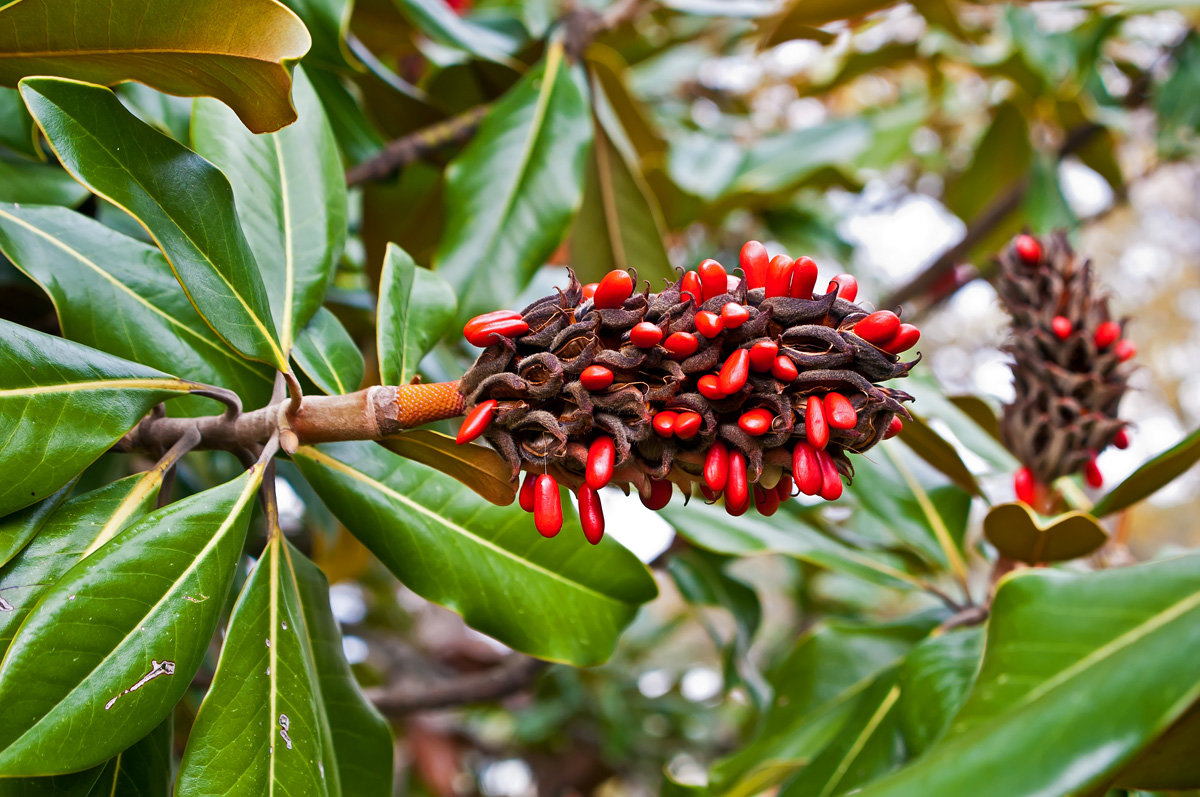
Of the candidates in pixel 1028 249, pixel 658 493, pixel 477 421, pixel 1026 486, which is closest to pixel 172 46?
pixel 477 421

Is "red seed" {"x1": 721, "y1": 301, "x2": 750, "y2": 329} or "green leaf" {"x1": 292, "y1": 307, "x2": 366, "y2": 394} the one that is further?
"green leaf" {"x1": 292, "y1": 307, "x2": 366, "y2": 394}

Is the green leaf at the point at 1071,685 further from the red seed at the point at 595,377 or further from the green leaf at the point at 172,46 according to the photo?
the green leaf at the point at 172,46

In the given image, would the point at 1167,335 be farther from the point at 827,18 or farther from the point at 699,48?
the point at 827,18

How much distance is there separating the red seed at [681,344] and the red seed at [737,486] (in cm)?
12

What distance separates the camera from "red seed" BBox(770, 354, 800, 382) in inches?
34.7

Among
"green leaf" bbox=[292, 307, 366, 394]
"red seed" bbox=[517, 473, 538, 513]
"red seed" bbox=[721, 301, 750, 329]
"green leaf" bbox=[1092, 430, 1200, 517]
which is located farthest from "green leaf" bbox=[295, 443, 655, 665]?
"green leaf" bbox=[1092, 430, 1200, 517]

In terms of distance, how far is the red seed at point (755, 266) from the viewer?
985 millimetres

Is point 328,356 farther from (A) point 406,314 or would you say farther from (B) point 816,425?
(B) point 816,425

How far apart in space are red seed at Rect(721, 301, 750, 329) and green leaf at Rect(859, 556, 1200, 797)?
1.51 feet

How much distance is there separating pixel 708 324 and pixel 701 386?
0.07 m

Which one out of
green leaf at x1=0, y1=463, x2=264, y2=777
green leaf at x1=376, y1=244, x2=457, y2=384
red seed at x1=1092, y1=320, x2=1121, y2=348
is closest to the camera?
green leaf at x1=0, y1=463, x2=264, y2=777

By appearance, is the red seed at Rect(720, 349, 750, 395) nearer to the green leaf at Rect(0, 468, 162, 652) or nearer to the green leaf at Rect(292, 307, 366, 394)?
the green leaf at Rect(292, 307, 366, 394)

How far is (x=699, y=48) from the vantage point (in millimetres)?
3900

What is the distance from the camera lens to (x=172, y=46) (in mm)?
987
